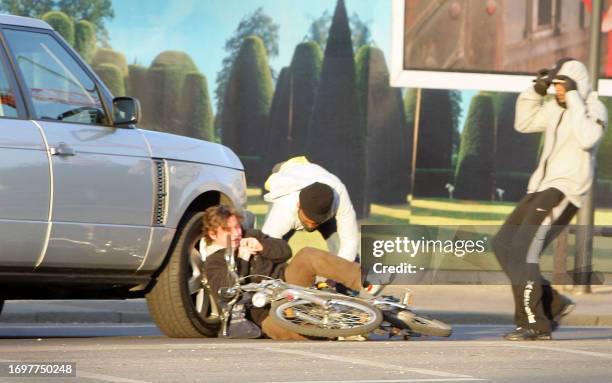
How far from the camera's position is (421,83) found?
61.5ft

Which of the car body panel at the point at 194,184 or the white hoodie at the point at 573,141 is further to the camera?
the white hoodie at the point at 573,141

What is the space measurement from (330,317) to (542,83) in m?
2.30

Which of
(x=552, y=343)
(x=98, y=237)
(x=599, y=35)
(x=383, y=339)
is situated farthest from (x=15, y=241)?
(x=599, y=35)

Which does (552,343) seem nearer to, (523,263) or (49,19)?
(523,263)

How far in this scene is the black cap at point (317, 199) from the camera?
10484mm

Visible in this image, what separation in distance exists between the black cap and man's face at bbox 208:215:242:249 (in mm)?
549

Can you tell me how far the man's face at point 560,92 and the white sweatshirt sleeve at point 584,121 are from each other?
0.16ft

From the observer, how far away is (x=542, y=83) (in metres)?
10.6

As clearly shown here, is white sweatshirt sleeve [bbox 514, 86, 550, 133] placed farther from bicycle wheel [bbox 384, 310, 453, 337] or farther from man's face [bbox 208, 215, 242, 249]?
man's face [bbox 208, 215, 242, 249]

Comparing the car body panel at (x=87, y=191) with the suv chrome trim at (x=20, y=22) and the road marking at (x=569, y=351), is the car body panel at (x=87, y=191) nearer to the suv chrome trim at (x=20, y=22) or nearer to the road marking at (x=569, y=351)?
the suv chrome trim at (x=20, y=22)

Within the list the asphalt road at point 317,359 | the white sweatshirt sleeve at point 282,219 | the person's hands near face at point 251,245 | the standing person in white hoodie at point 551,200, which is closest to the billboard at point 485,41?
the white sweatshirt sleeve at point 282,219

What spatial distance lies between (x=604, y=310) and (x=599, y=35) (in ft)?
10.8

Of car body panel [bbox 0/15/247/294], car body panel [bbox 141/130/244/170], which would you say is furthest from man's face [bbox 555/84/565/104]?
car body panel [bbox 0/15/247/294]

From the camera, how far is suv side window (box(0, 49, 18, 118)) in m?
8.92
